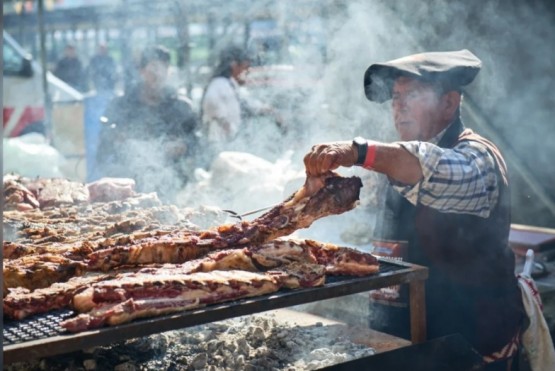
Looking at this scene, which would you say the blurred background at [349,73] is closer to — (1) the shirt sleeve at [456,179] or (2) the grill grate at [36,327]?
(1) the shirt sleeve at [456,179]

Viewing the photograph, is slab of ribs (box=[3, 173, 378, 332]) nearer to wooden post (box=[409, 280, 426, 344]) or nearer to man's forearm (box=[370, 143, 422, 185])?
man's forearm (box=[370, 143, 422, 185])

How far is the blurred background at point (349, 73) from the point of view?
677 centimetres

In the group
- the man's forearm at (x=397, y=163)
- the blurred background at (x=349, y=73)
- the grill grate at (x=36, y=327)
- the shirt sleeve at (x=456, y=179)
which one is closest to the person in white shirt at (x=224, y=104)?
the blurred background at (x=349, y=73)

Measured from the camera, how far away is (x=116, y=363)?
4.13 metres

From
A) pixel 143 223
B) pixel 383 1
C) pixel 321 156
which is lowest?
pixel 143 223

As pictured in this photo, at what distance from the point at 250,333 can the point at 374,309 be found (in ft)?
3.16

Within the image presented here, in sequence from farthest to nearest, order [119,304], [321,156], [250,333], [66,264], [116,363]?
[250,333], [116,363], [321,156], [66,264], [119,304]

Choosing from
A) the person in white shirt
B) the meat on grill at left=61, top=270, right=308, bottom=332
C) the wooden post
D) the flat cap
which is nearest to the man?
the flat cap

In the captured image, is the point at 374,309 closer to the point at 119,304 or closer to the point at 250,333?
the point at 250,333

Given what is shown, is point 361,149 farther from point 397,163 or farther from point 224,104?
point 224,104

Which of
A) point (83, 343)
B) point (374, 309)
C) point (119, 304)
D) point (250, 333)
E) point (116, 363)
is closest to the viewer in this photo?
point (83, 343)

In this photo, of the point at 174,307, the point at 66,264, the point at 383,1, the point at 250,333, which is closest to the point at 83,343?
the point at 174,307

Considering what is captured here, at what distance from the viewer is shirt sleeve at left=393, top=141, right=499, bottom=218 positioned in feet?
12.4

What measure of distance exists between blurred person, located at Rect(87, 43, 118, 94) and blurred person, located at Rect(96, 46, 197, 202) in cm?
860
